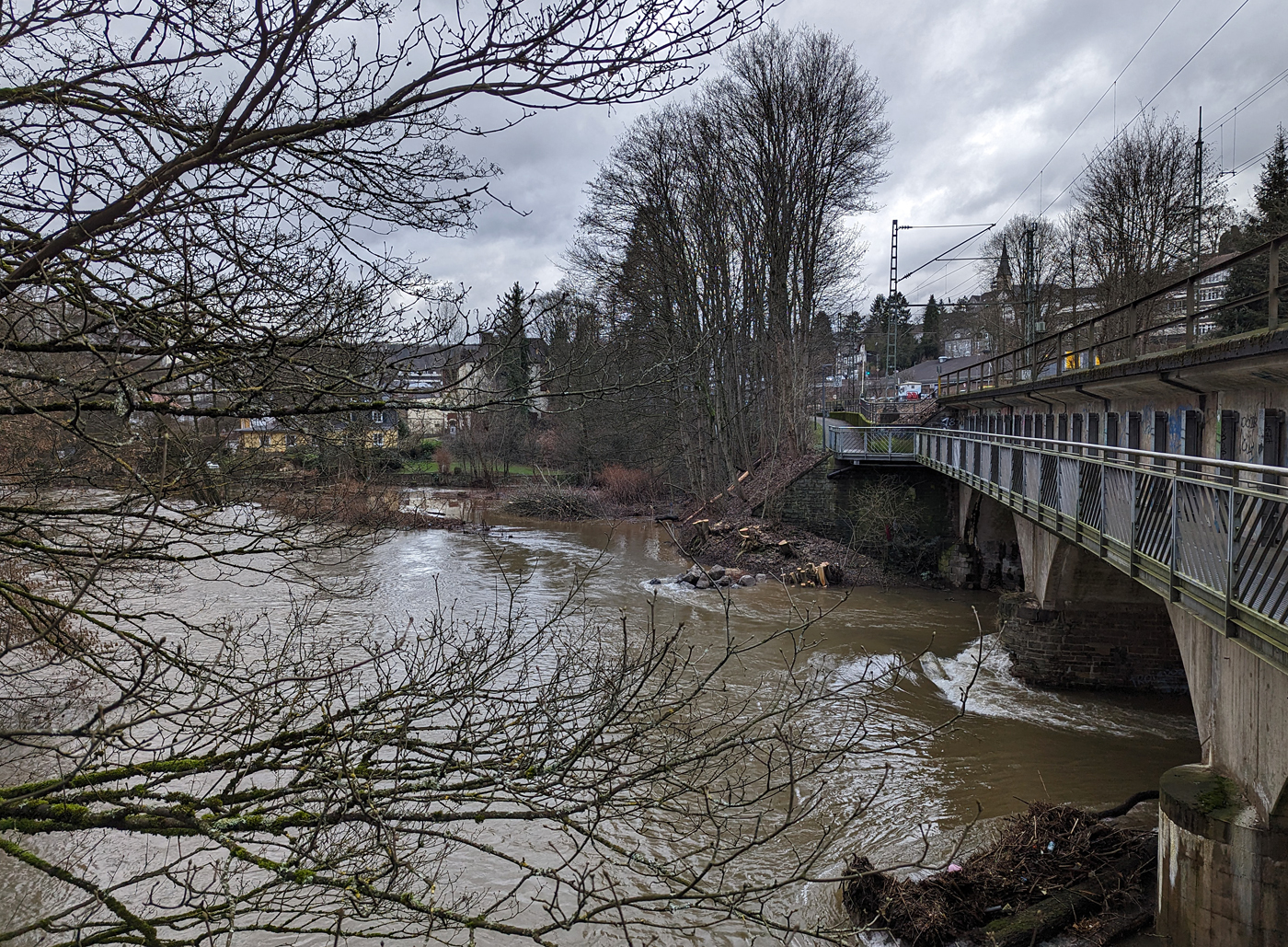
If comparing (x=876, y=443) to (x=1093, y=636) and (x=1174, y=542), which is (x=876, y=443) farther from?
(x=1174, y=542)

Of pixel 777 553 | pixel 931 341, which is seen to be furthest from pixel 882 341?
pixel 777 553

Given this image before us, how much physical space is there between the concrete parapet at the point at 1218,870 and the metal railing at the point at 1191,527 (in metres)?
1.42

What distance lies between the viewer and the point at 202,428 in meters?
6.15

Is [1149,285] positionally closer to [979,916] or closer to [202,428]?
[979,916]

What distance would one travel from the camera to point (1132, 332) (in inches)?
495

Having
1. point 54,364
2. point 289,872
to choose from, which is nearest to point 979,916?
point 289,872

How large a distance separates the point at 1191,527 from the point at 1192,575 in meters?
0.36

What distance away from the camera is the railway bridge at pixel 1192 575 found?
5973 millimetres

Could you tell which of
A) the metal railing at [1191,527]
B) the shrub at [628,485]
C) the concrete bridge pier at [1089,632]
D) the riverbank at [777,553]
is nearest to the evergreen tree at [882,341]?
the shrub at [628,485]

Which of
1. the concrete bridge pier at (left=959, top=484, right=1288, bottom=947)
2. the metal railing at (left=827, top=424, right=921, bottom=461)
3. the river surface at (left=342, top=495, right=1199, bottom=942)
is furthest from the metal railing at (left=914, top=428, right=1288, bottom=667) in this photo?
the metal railing at (left=827, top=424, right=921, bottom=461)

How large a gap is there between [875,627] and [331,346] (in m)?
15.5

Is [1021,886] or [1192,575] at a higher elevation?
[1192,575]

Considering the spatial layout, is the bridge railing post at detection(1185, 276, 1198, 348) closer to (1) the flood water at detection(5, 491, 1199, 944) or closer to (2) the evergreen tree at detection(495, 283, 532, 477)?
(1) the flood water at detection(5, 491, 1199, 944)

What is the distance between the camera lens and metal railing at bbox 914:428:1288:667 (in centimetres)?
544
